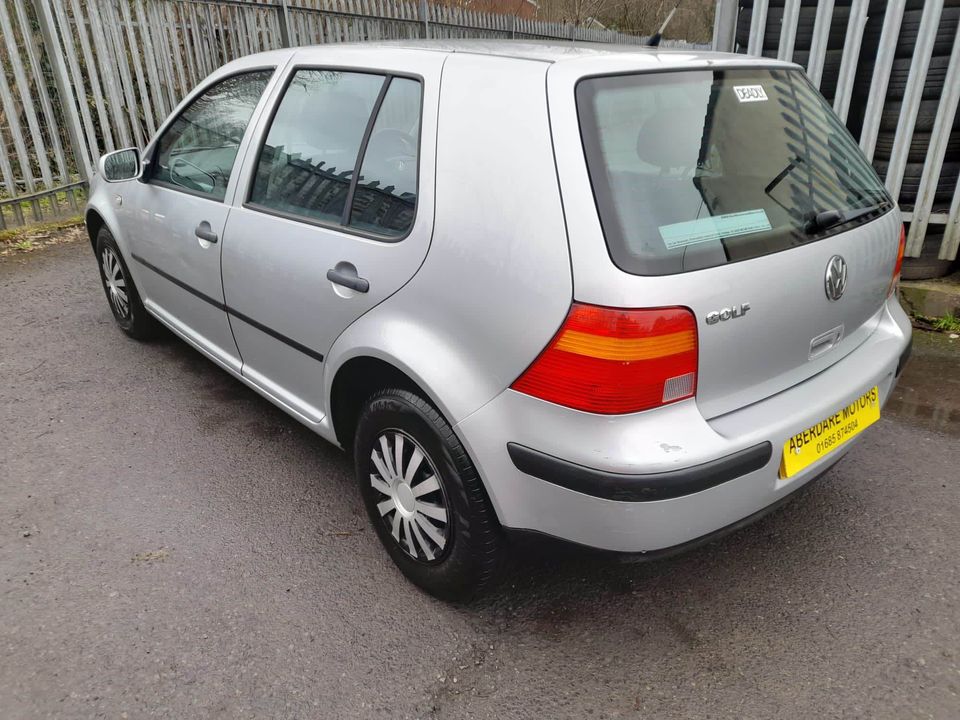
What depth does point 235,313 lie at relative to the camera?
299 centimetres

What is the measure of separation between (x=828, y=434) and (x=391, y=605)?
147 cm

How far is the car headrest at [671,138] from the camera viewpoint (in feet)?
6.16

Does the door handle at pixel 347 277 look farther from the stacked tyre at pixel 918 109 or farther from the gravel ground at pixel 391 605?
the stacked tyre at pixel 918 109

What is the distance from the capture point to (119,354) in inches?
166

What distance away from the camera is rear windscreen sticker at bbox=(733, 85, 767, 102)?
2115 millimetres

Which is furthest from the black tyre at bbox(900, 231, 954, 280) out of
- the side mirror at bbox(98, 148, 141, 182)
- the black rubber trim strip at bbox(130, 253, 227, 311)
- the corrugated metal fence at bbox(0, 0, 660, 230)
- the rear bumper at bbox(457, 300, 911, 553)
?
the corrugated metal fence at bbox(0, 0, 660, 230)

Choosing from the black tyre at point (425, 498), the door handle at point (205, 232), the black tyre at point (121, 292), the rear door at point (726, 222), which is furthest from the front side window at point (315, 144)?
the black tyre at point (121, 292)

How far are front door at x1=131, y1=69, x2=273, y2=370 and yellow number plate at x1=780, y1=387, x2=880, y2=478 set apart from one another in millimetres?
2297

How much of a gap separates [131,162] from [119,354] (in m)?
1.18

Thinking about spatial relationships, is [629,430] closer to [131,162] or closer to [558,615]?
[558,615]

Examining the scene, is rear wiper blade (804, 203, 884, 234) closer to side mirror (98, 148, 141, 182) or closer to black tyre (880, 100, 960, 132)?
black tyre (880, 100, 960, 132)

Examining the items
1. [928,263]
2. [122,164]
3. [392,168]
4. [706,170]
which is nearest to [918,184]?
[928,263]

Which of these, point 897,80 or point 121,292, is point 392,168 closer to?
point 121,292

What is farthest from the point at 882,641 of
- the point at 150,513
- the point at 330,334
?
the point at 150,513
